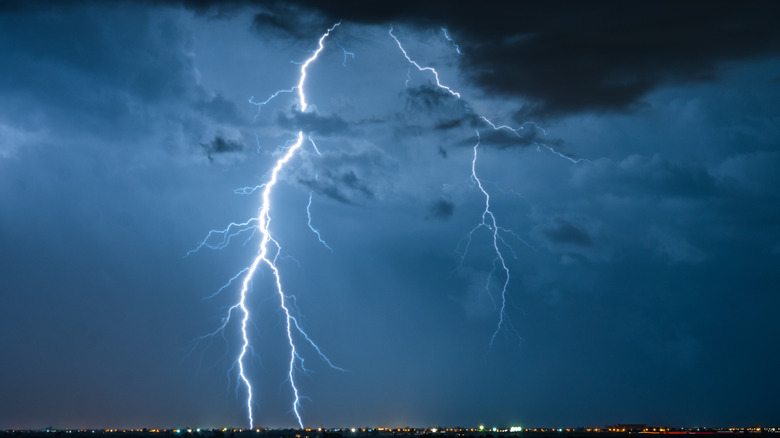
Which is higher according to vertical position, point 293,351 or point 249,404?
point 293,351

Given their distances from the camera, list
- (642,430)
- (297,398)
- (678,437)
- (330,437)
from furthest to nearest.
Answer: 1. (642,430)
2. (678,437)
3. (330,437)
4. (297,398)

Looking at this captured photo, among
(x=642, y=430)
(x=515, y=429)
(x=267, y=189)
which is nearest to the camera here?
(x=267, y=189)

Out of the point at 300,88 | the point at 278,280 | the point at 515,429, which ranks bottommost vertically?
the point at 515,429

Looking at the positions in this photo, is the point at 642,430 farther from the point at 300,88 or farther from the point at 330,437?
the point at 300,88

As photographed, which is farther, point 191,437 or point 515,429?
point 515,429

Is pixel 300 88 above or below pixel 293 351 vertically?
above

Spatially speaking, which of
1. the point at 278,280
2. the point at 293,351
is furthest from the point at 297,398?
the point at 278,280

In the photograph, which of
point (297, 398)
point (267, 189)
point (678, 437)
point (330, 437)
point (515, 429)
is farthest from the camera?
point (515, 429)

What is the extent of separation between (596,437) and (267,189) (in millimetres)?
67198

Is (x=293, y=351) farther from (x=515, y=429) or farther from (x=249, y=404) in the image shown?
(x=515, y=429)

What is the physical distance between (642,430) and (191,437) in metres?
75.0

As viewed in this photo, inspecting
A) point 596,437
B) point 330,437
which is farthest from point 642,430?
point 330,437

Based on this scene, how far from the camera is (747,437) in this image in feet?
303

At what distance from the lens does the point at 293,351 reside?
4950 cm
